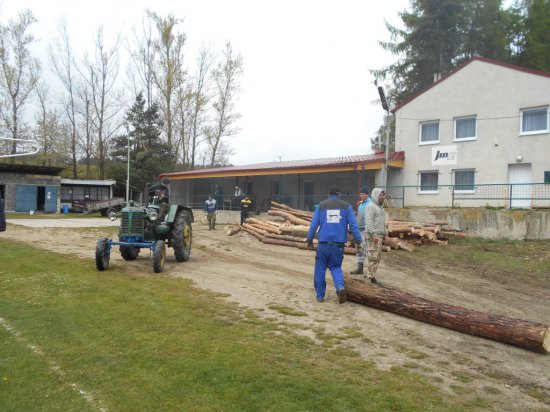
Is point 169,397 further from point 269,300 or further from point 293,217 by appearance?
point 293,217

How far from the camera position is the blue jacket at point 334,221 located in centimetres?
704

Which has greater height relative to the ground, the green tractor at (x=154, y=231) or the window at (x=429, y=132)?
the window at (x=429, y=132)

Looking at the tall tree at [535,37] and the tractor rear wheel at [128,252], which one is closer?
the tractor rear wheel at [128,252]

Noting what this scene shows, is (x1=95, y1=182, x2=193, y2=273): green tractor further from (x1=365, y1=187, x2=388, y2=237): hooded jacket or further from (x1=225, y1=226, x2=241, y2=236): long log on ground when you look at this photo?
(x1=225, y1=226, x2=241, y2=236): long log on ground

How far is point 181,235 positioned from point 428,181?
1533 centimetres

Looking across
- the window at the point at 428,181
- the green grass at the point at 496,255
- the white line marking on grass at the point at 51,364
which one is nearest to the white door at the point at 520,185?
the window at the point at 428,181

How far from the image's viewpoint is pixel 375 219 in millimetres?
8469

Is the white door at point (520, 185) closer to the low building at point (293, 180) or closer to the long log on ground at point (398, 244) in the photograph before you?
the low building at point (293, 180)

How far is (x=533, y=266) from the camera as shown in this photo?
37.4 ft

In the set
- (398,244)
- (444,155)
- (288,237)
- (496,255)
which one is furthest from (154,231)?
(444,155)

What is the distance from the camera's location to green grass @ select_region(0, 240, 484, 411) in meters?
3.58

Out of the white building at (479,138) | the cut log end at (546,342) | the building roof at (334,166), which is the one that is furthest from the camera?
the building roof at (334,166)

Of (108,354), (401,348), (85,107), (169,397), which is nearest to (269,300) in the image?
(401,348)

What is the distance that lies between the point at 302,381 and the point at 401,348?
1.62 meters
